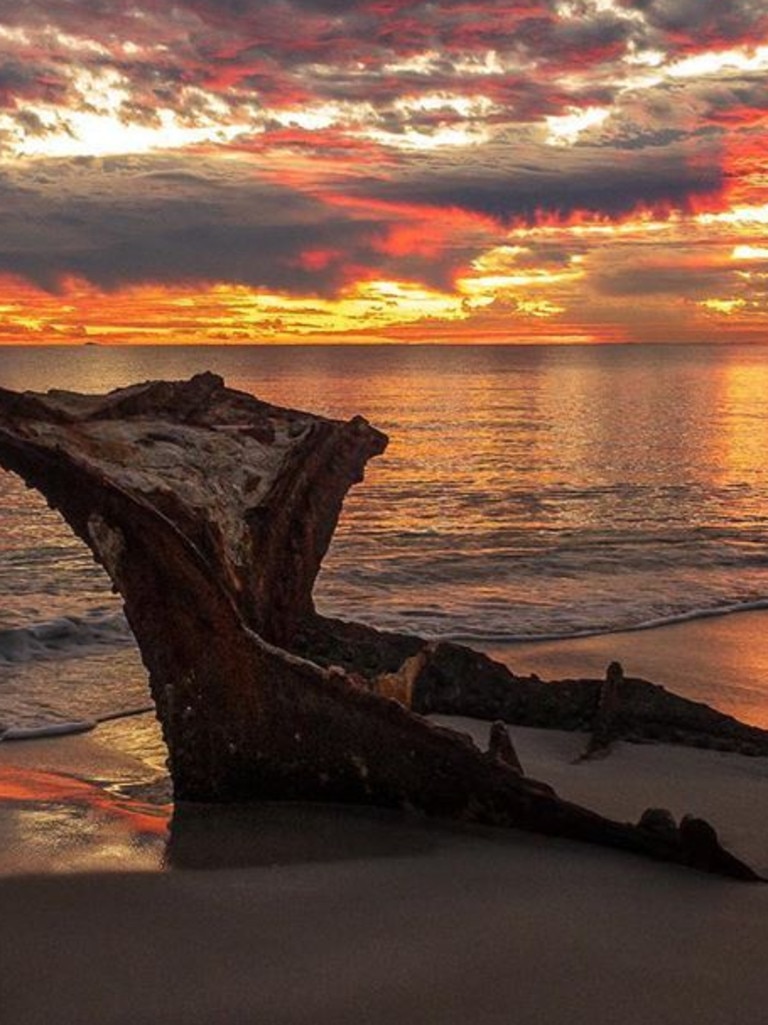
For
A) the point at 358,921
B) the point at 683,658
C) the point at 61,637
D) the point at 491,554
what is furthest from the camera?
the point at 491,554

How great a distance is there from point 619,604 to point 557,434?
3431cm

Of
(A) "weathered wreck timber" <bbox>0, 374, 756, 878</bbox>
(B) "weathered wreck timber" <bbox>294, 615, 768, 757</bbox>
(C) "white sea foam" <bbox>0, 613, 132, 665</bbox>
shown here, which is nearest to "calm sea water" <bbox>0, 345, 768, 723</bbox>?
(C) "white sea foam" <bbox>0, 613, 132, 665</bbox>

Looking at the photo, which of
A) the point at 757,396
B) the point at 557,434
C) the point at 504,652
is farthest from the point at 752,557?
the point at 757,396

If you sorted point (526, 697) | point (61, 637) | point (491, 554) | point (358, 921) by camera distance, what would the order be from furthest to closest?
point (491, 554), point (61, 637), point (526, 697), point (358, 921)

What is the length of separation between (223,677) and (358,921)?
1.63m

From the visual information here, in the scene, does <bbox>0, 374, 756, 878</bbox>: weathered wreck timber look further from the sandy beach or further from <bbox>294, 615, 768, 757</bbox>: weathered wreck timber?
<bbox>294, 615, 768, 757</bbox>: weathered wreck timber

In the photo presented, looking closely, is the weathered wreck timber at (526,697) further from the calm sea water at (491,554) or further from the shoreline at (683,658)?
the calm sea water at (491,554)

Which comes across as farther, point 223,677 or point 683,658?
point 683,658

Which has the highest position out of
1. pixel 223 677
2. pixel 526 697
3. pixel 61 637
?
pixel 223 677

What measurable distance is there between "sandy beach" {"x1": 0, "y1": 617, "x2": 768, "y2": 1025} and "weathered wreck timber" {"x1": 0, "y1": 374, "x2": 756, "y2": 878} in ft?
0.50

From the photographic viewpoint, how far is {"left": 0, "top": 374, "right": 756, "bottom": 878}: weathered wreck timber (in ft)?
19.6

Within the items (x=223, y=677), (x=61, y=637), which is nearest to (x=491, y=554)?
(x=61, y=637)

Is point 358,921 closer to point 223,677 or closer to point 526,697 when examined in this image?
point 223,677

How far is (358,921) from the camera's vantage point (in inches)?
203
